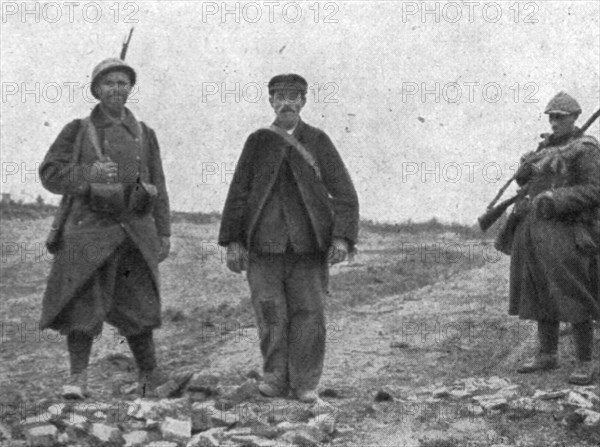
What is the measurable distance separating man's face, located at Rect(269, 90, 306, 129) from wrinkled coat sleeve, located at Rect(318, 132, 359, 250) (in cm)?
22

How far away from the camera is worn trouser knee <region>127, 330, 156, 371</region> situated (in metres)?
6.31

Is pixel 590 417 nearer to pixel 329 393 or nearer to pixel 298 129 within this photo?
pixel 329 393

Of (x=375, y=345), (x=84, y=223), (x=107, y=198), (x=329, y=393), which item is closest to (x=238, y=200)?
(x=107, y=198)

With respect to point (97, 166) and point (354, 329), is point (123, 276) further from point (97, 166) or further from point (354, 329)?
point (354, 329)

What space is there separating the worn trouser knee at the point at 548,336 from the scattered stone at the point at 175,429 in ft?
10.9

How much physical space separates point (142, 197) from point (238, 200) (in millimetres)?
651

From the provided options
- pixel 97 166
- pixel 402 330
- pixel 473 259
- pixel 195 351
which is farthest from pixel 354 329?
pixel 473 259

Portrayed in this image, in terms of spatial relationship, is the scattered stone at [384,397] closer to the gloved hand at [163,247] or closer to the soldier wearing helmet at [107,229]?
the soldier wearing helmet at [107,229]

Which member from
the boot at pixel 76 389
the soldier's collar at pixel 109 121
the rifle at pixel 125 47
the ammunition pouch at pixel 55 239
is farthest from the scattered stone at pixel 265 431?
the rifle at pixel 125 47

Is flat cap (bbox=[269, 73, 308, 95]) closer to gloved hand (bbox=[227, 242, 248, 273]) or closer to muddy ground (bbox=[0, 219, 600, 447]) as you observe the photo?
gloved hand (bbox=[227, 242, 248, 273])

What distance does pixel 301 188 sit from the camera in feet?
19.9

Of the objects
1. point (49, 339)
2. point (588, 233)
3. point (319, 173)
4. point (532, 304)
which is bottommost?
point (49, 339)

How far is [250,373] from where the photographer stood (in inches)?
282

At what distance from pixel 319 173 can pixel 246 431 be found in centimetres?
189
